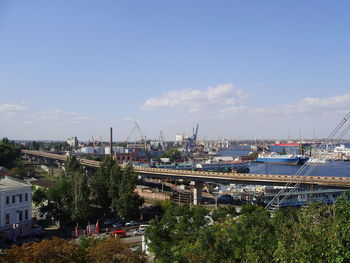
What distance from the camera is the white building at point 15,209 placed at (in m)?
13.3

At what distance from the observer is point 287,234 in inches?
214

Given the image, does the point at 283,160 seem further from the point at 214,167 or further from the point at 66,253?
the point at 66,253

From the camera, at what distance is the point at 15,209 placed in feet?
45.5

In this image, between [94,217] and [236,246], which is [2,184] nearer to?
[94,217]

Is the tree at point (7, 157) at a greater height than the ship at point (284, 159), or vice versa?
the tree at point (7, 157)

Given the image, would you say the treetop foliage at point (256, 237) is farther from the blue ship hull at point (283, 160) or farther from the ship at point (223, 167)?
the blue ship hull at point (283, 160)

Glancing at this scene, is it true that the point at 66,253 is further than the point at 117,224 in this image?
No

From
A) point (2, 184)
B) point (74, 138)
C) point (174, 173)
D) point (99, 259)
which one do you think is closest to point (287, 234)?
point (99, 259)

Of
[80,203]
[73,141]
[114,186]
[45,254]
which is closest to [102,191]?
[114,186]

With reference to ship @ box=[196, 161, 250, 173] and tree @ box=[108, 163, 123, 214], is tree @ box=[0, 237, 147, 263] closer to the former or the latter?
tree @ box=[108, 163, 123, 214]

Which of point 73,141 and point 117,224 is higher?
point 73,141

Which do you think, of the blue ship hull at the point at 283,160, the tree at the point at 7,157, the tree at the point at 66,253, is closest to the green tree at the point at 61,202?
the tree at the point at 66,253

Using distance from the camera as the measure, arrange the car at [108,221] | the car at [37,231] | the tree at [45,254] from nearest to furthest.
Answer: the tree at [45,254] < the car at [37,231] < the car at [108,221]

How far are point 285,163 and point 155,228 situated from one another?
52.1m
